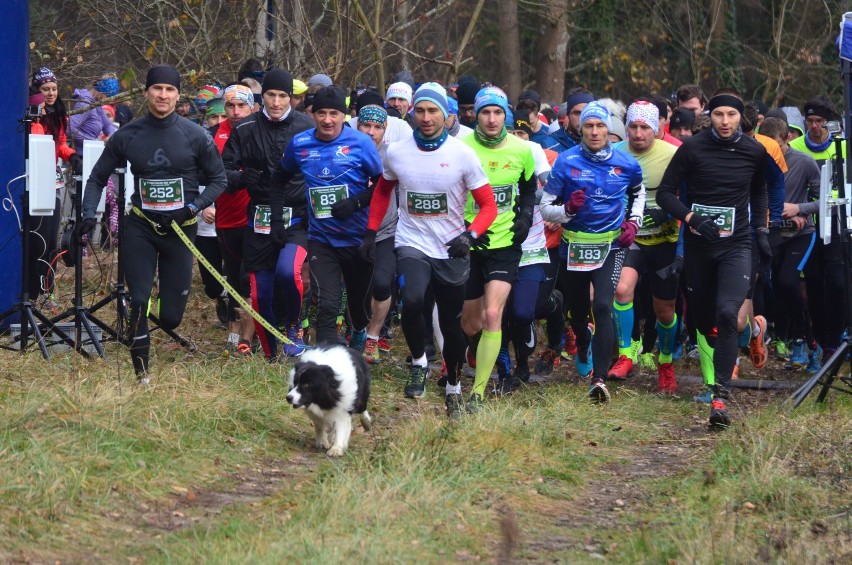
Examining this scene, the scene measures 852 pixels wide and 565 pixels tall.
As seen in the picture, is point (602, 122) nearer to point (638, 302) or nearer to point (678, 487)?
point (638, 302)

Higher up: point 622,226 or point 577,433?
point 622,226

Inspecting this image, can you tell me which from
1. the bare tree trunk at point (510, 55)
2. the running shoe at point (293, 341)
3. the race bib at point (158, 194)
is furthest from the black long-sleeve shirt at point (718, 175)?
the bare tree trunk at point (510, 55)

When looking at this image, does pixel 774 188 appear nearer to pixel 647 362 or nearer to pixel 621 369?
pixel 621 369

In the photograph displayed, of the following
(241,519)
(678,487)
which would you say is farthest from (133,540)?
(678,487)

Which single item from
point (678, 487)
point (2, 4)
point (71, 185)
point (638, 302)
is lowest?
point (678, 487)

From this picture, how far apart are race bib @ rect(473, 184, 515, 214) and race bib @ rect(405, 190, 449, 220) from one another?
1.70 ft

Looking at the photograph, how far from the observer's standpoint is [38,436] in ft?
22.9

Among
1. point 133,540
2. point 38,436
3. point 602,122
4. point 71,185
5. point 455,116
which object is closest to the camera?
point 133,540

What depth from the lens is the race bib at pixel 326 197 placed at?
9.75 m

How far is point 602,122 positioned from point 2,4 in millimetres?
5207

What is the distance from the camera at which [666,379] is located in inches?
426

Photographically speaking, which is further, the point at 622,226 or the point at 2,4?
the point at 2,4

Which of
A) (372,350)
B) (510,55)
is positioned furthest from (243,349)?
(510,55)

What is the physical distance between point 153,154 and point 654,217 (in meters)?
3.96
